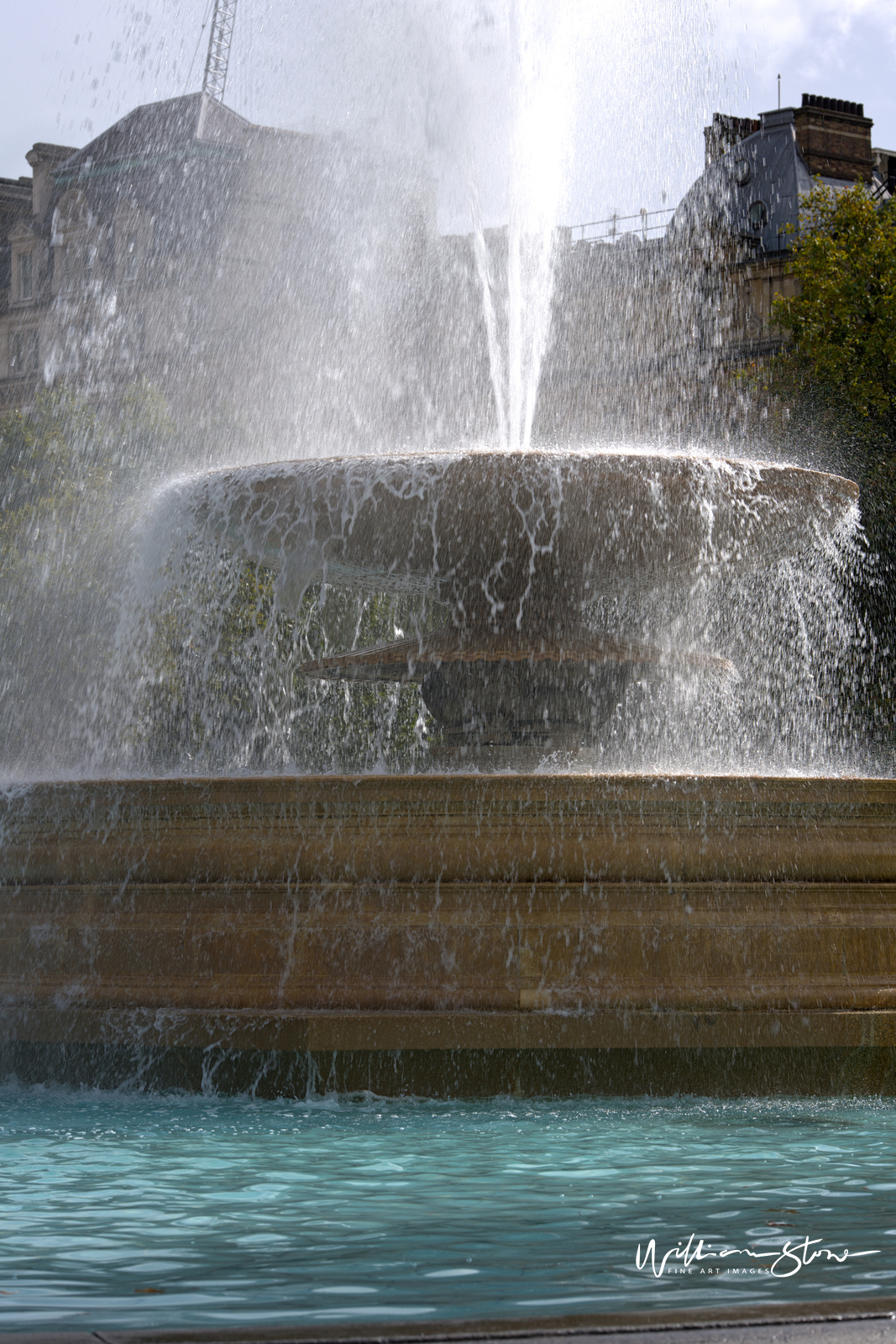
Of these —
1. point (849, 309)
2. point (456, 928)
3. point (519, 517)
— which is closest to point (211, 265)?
point (849, 309)

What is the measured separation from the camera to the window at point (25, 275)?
48344 mm

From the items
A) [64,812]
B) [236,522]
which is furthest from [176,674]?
[64,812]

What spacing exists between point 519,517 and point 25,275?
A: 1813 inches

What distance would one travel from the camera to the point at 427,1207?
2.91 metres

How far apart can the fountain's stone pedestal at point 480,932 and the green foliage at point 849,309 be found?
1537 centimetres

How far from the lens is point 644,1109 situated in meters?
4.29

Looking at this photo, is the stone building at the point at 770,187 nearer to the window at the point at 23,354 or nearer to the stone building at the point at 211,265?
the stone building at the point at 211,265

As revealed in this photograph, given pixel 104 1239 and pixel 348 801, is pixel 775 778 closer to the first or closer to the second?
pixel 348 801

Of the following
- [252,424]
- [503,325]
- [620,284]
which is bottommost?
[252,424]

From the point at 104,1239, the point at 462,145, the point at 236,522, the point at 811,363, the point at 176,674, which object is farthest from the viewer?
the point at 176,674

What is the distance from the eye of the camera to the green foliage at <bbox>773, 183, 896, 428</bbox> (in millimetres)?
19484

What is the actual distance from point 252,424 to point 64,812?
84.8 ft

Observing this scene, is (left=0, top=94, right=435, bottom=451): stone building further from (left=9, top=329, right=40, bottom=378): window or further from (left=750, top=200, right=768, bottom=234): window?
(left=750, top=200, right=768, bottom=234): window

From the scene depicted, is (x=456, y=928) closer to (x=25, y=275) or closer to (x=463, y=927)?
(x=463, y=927)
